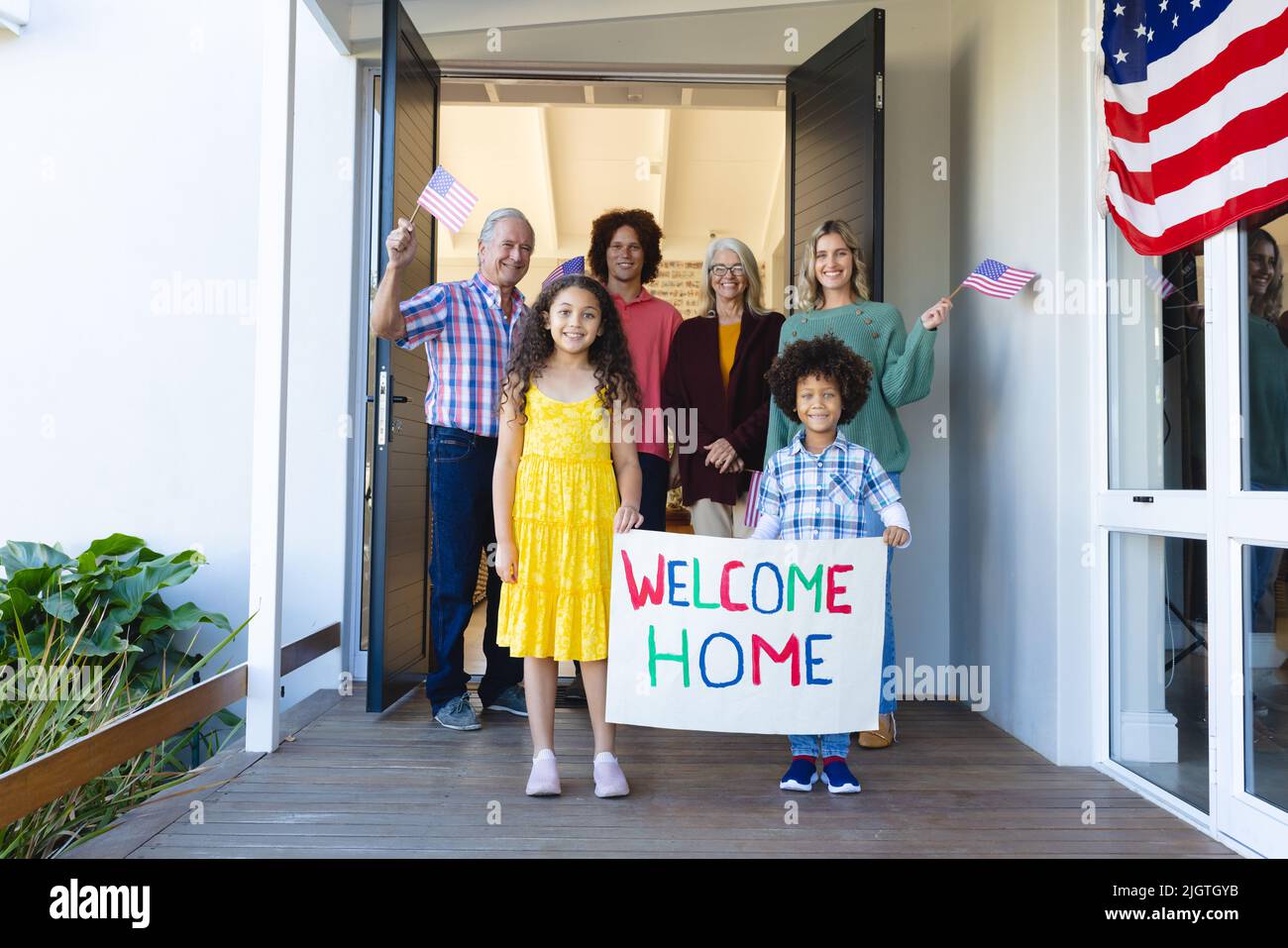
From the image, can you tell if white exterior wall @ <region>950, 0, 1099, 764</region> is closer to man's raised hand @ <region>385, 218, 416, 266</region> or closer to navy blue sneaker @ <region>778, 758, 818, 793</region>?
navy blue sneaker @ <region>778, 758, 818, 793</region>

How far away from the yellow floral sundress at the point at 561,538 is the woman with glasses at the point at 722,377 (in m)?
0.78

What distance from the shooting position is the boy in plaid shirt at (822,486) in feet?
8.84

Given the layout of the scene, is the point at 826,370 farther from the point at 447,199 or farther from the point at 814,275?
the point at 447,199

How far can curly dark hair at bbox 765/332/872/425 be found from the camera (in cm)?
280

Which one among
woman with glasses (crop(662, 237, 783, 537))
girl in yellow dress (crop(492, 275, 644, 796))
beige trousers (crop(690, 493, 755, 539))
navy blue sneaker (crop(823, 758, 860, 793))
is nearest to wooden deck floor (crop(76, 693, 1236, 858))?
navy blue sneaker (crop(823, 758, 860, 793))

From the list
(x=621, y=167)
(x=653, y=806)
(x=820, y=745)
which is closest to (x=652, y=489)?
(x=820, y=745)

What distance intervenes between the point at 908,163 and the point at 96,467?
354 cm

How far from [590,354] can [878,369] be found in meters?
1.01

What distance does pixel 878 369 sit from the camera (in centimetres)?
318

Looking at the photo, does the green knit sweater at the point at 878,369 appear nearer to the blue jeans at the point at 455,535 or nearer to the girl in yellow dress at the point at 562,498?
the girl in yellow dress at the point at 562,498

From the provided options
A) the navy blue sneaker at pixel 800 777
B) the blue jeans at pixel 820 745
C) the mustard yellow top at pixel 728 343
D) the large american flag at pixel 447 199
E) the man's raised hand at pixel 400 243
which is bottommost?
the navy blue sneaker at pixel 800 777

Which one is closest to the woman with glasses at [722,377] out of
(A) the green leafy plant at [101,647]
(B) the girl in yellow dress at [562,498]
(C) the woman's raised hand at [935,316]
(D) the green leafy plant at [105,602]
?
(C) the woman's raised hand at [935,316]

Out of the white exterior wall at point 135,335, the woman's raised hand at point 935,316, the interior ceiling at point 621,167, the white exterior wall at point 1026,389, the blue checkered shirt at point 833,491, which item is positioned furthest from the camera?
the interior ceiling at point 621,167

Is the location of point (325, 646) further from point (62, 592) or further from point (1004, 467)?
point (1004, 467)
